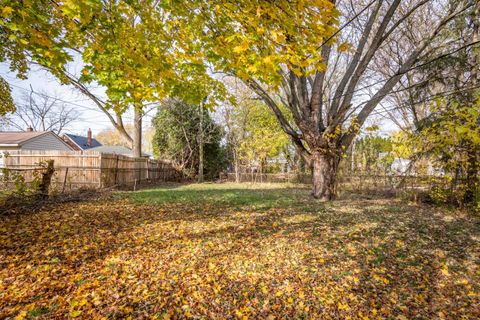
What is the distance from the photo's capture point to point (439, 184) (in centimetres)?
805

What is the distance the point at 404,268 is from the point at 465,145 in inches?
221

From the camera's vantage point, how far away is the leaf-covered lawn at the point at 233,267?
8.57 feet

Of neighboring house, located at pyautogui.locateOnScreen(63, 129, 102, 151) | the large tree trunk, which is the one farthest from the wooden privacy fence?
neighboring house, located at pyautogui.locateOnScreen(63, 129, 102, 151)

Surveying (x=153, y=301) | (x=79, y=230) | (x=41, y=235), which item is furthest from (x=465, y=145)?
(x=41, y=235)

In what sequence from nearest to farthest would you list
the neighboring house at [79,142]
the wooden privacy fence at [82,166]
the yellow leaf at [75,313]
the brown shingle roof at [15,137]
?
1. the yellow leaf at [75,313]
2. the wooden privacy fence at [82,166]
3. the brown shingle roof at [15,137]
4. the neighboring house at [79,142]

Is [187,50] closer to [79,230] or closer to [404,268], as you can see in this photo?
[79,230]

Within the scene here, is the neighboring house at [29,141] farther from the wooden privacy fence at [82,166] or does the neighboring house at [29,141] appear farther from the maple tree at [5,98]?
the maple tree at [5,98]

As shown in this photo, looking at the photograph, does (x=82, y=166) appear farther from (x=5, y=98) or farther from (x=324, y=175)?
(x=324, y=175)

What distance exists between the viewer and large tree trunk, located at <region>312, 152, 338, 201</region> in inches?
333

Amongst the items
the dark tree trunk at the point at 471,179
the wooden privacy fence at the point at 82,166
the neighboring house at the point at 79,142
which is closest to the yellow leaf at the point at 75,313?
the wooden privacy fence at the point at 82,166

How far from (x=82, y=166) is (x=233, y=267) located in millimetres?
10481

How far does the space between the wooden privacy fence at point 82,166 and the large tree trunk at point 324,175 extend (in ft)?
30.9

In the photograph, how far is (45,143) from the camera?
68.6 ft

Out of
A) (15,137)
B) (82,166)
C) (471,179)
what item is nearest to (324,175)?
(471,179)
